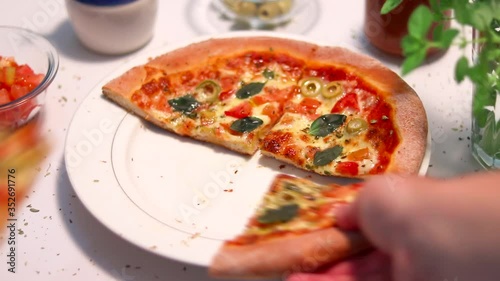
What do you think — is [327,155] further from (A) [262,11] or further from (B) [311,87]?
(A) [262,11]

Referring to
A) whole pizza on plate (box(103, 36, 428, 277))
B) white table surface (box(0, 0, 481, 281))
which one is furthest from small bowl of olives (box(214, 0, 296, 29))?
whole pizza on plate (box(103, 36, 428, 277))

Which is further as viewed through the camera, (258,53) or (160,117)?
(258,53)

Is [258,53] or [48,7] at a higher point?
[258,53]

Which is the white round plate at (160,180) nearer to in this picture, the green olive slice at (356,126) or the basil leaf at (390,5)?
the green olive slice at (356,126)

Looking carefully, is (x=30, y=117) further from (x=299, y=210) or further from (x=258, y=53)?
(x=299, y=210)

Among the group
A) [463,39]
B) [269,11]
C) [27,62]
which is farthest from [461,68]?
[27,62]

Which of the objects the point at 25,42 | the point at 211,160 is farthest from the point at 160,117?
the point at 25,42
